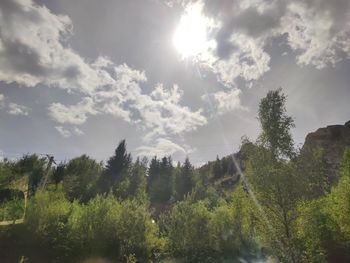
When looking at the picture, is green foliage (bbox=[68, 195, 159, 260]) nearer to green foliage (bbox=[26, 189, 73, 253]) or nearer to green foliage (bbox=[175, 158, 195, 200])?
green foliage (bbox=[26, 189, 73, 253])

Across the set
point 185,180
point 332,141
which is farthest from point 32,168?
point 332,141

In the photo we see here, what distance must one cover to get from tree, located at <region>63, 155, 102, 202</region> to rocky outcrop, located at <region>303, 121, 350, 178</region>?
5048 centimetres

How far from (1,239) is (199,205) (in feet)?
58.1

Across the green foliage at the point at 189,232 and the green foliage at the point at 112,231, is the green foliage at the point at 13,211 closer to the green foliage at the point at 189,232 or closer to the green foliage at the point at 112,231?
the green foliage at the point at 112,231

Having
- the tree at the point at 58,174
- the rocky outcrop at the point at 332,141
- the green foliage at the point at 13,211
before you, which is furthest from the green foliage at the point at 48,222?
the rocky outcrop at the point at 332,141

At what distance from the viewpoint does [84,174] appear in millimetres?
64812

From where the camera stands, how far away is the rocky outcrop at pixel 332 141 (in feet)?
218

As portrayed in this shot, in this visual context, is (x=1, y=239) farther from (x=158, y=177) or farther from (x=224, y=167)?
(x=224, y=167)

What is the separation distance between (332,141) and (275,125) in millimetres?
61138

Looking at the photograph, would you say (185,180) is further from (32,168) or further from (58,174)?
(32,168)

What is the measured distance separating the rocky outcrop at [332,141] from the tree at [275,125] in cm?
5021

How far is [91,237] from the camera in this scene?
72.9 feet

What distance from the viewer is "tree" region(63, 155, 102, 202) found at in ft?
190

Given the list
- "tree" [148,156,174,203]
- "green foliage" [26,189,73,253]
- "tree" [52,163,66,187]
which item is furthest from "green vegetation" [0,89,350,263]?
"tree" [148,156,174,203]
